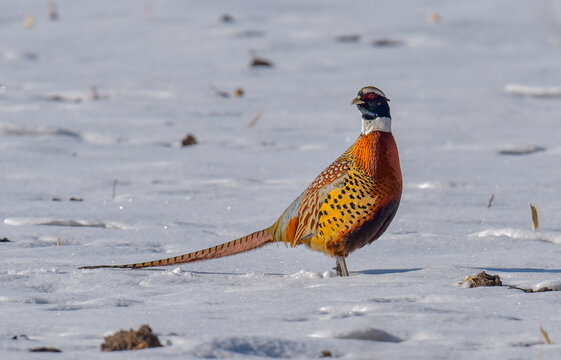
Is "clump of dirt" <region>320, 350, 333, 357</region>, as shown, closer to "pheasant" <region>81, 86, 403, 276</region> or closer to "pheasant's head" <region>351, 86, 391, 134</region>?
"pheasant" <region>81, 86, 403, 276</region>

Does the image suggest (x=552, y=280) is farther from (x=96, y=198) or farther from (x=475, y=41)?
(x=475, y=41)

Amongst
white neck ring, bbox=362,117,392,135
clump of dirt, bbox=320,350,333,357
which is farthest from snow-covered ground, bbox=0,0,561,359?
white neck ring, bbox=362,117,392,135

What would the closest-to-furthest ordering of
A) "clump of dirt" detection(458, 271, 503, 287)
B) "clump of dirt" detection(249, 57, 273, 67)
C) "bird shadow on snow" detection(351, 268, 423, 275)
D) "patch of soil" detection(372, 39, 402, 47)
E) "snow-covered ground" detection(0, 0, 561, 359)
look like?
"snow-covered ground" detection(0, 0, 561, 359) < "clump of dirt" detection(458, 271, 503, 287) < "bird shadow on snow" detection(351, 268, 423, 275) < "clump of dirt" detection(249, 57, 273, 67) < "patch of soil" detection(372, 39, 402, 47)

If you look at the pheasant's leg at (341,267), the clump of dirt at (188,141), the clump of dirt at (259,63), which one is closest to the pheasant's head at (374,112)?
the pheasant's leg at (341,267)

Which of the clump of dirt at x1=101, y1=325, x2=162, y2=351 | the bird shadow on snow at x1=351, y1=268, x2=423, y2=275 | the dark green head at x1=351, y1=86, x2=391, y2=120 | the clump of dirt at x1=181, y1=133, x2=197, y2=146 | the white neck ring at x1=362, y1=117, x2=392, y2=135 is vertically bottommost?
the clump of dirt at x1=101, y1=325, x2=162, y2=351

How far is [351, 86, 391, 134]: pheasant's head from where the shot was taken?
13.7ft

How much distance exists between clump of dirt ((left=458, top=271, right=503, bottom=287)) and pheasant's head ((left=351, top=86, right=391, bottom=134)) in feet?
2.94

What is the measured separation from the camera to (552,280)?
11.5 ft

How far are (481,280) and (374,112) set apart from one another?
100cm

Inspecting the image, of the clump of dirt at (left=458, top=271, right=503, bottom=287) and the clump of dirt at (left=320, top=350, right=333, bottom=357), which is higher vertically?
the clump of dirt at (left=458, top=271, right=503, bottom=287)

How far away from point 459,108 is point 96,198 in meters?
3.71

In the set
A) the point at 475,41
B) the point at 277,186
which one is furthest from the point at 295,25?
the point at 277,186

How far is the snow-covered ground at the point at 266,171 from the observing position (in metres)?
2.97

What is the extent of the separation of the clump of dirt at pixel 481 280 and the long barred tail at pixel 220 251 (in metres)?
1.04
